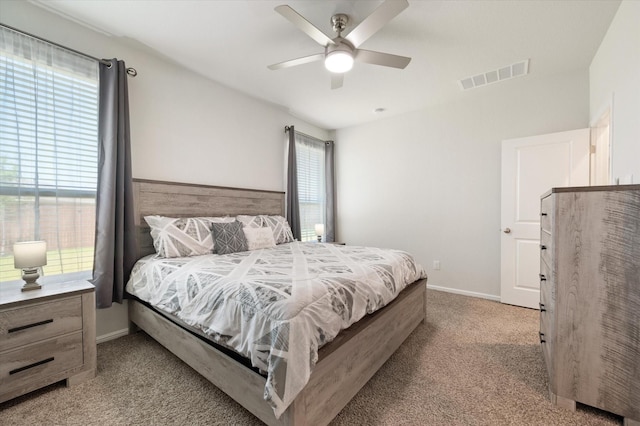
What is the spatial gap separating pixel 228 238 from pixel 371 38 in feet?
7.58

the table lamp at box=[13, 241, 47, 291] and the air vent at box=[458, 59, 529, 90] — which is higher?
the air vent at box=[458, 59, 529, 90]

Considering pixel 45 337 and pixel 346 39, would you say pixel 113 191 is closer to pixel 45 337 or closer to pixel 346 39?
pixel 45 337

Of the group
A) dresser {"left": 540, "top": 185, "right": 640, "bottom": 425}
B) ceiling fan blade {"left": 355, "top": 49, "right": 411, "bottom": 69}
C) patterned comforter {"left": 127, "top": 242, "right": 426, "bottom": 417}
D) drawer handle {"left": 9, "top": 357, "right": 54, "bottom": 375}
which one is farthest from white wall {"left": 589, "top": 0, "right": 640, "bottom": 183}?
drawer handle {"left": 9, "top": 357, "right": 54, "bottom": 375}

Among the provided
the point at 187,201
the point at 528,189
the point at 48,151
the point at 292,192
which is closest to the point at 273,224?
the point at 292,192

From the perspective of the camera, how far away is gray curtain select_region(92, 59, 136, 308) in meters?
2.13

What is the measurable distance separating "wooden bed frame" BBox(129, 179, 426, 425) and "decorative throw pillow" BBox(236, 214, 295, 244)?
0.43 m

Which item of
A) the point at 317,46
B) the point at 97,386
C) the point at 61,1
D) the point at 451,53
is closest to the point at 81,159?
the point at 61,1

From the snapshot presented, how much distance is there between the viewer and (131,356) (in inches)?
80.3

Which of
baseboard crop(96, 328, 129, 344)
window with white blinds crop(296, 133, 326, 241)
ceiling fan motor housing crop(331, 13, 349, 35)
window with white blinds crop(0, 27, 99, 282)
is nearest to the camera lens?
window with white blinds crop(0, 27, 99, 282)

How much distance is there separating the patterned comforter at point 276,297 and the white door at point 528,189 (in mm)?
1674

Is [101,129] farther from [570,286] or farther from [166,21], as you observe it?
[570,286]

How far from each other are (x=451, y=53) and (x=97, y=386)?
393 centimetres

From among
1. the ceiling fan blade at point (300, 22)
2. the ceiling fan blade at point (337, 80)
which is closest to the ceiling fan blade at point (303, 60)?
the ceiling fan blade at point (300, 22)

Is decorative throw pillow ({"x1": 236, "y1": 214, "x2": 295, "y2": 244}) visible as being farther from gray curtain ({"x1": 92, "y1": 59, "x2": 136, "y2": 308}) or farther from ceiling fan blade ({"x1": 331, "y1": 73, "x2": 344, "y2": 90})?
ceiling fan blade ({"x1": 331, "y1": 73, "x2": 344, "y2": 90})
